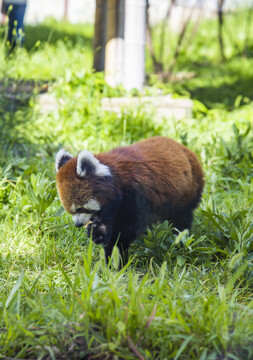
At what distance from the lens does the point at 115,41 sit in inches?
241

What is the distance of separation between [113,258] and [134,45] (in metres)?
4.59

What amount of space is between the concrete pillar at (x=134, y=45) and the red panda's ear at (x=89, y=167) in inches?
143

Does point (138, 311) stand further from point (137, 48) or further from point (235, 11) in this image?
point (235, 11)

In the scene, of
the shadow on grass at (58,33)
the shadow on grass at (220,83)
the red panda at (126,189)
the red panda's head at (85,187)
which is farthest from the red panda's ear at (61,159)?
the shadow on grass at (58,33)

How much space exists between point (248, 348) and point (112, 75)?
192 inches

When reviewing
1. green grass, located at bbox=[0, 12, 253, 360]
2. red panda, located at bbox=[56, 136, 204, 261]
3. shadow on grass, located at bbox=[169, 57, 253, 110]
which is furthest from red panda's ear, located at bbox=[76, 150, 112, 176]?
shadow on grass, located at bbox=[169, 57, 253, 110]

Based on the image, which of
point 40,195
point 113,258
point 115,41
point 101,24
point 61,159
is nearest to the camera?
point 113,258

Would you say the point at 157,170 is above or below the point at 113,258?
above

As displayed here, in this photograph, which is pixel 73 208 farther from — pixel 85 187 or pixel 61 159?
pixel 61 159

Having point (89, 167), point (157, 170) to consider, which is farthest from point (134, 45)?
point (89, 167)

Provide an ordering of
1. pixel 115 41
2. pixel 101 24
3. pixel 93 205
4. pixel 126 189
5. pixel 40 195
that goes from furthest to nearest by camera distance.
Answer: pixel 101 24 < pixel 115 41 < pixel 40 195 < pixel 126 189 < pixel 93 205

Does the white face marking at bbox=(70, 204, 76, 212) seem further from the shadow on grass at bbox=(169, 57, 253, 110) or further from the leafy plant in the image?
the shadow on grass at bbox=(169, 57, 253, 110)

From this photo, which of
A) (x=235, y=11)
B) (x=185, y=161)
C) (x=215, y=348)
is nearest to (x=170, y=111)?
(x=185, y=161)

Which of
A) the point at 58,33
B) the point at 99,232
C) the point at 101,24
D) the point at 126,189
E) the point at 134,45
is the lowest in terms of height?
the point at 99,232
